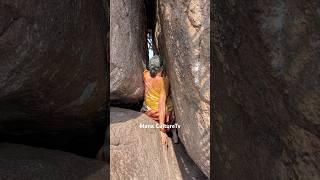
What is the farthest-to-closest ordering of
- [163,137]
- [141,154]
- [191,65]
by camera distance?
[163,137] → [141,154] → [191,65]

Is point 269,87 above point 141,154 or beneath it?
above

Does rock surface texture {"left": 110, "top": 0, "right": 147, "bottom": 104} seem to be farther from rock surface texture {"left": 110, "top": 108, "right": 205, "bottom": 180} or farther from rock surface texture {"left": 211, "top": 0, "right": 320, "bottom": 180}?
rock surface texture {"left": 211, "top": 0, "right": 320, "bottom": 180}

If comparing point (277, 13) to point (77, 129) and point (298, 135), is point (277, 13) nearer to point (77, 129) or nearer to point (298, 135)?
point (298, 135)

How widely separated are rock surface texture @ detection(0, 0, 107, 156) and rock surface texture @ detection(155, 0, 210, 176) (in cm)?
74

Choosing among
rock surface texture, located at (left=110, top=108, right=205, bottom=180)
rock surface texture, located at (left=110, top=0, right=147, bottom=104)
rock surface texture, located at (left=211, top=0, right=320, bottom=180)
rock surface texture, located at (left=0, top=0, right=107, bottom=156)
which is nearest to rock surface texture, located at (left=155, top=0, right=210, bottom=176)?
rock surface texture, located at (left=110, top=108, right=205, bottom=180)

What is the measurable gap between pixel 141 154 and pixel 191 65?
94 centimetres

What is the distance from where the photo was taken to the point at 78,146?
3268 mm

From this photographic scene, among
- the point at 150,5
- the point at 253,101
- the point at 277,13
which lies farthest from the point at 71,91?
the point at 150,5

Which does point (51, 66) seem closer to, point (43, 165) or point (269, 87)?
point (43, 165)

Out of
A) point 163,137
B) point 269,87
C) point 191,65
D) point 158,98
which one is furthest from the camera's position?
point 158,98

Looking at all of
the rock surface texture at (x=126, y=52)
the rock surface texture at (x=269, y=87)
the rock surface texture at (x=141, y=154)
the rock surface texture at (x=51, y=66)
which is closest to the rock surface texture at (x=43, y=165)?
the rock surface texture at (x=51, y=66)

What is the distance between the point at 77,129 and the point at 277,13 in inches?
72.4

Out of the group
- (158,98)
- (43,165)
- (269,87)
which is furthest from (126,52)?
(269,87)

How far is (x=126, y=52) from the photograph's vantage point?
13.5ft
